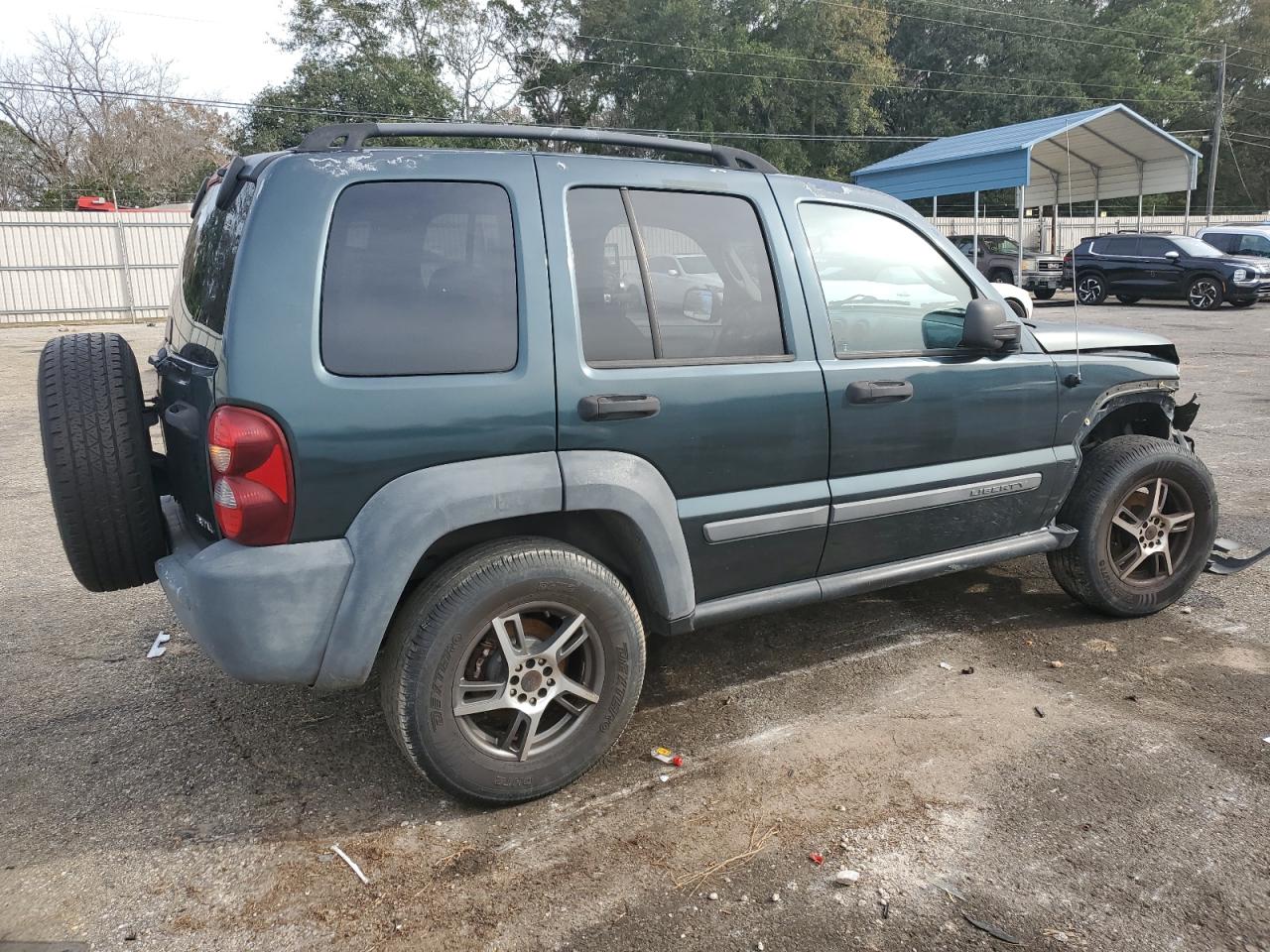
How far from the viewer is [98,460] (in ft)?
9.20

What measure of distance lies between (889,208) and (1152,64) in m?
53.6

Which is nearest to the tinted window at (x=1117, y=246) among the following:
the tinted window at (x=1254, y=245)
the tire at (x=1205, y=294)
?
the tire at (x=1205, y=294)

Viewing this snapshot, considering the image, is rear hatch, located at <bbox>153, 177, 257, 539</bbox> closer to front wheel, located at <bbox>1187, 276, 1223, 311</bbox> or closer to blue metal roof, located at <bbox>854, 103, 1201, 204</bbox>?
blue metal roof, located at <bbox>854, 103, 1201, 204</bbox>

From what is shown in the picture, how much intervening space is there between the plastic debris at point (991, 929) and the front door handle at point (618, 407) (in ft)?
5.19

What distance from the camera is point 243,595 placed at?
8.18 feet

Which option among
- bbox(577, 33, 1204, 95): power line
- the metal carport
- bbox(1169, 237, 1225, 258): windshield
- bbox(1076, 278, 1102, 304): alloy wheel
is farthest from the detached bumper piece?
bbox(577, 33, 1204, 95): power line

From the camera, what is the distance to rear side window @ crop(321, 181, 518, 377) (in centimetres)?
261

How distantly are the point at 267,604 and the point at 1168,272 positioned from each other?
2243 centimetres

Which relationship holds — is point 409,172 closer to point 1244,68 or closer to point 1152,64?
point 1152,64

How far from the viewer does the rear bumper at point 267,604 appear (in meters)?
2.50

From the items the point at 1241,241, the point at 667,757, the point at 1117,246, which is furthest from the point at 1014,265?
the point at 667,757

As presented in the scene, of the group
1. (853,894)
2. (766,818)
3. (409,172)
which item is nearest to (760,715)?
(766,818)

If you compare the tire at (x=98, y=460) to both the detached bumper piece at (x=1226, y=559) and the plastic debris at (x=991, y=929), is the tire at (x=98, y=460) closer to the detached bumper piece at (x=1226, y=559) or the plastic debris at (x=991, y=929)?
the plastic debris at (x=991, y=929)

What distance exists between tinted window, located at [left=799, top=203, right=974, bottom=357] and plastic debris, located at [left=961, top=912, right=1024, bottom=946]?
70.2 inches
